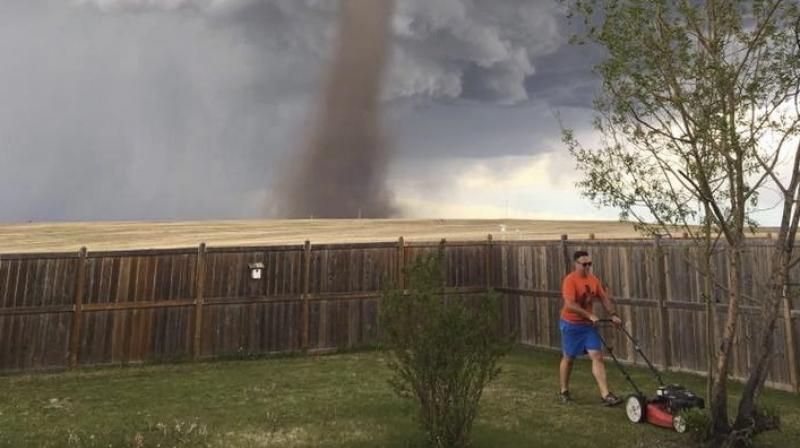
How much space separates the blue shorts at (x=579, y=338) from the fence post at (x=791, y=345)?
3.00m

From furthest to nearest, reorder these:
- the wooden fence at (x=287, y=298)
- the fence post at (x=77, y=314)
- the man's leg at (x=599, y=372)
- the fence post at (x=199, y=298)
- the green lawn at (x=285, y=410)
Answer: the fence post at (x=199, y=298), the fence post at (x=77, y=314), the wooden fence at (x=287, y=298), the man's leg at (x=599, y=372), the green lawn at (x=285, y=410)

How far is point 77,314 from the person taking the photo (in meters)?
11.0

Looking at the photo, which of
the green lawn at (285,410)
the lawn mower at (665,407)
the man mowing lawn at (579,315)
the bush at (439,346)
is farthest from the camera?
the man mowing lawn at (579,315)

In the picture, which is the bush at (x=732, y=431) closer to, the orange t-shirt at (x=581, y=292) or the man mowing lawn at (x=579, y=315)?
the man mowing lawn at (x=579, y=315)

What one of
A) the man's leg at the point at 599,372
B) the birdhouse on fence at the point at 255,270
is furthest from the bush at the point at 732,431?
the birdhouse on fence at the point at 255,270

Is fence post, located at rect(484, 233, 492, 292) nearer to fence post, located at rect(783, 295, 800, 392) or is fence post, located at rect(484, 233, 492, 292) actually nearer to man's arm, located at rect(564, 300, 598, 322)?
man's arm, located at rect(564, 300, 598, 322)

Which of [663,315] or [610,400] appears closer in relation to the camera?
[610,400]

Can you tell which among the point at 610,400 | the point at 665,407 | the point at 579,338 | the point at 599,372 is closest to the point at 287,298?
the point at 579,338

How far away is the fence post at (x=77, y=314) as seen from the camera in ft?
35.8

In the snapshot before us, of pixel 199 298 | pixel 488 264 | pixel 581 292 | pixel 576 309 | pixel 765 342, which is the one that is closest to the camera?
pixel 765 342

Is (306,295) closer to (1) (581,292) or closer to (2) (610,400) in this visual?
(1) (581,292)

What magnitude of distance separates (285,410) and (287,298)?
209 inches

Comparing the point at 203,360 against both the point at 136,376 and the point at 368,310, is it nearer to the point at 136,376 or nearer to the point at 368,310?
the point at 136,376

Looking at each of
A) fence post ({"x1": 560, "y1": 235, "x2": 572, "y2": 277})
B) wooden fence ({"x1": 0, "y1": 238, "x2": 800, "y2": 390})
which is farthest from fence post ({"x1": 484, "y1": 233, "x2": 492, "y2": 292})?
fence post ({"x1": 560, "y1": 235, "x2": 572, "y2": 277})
